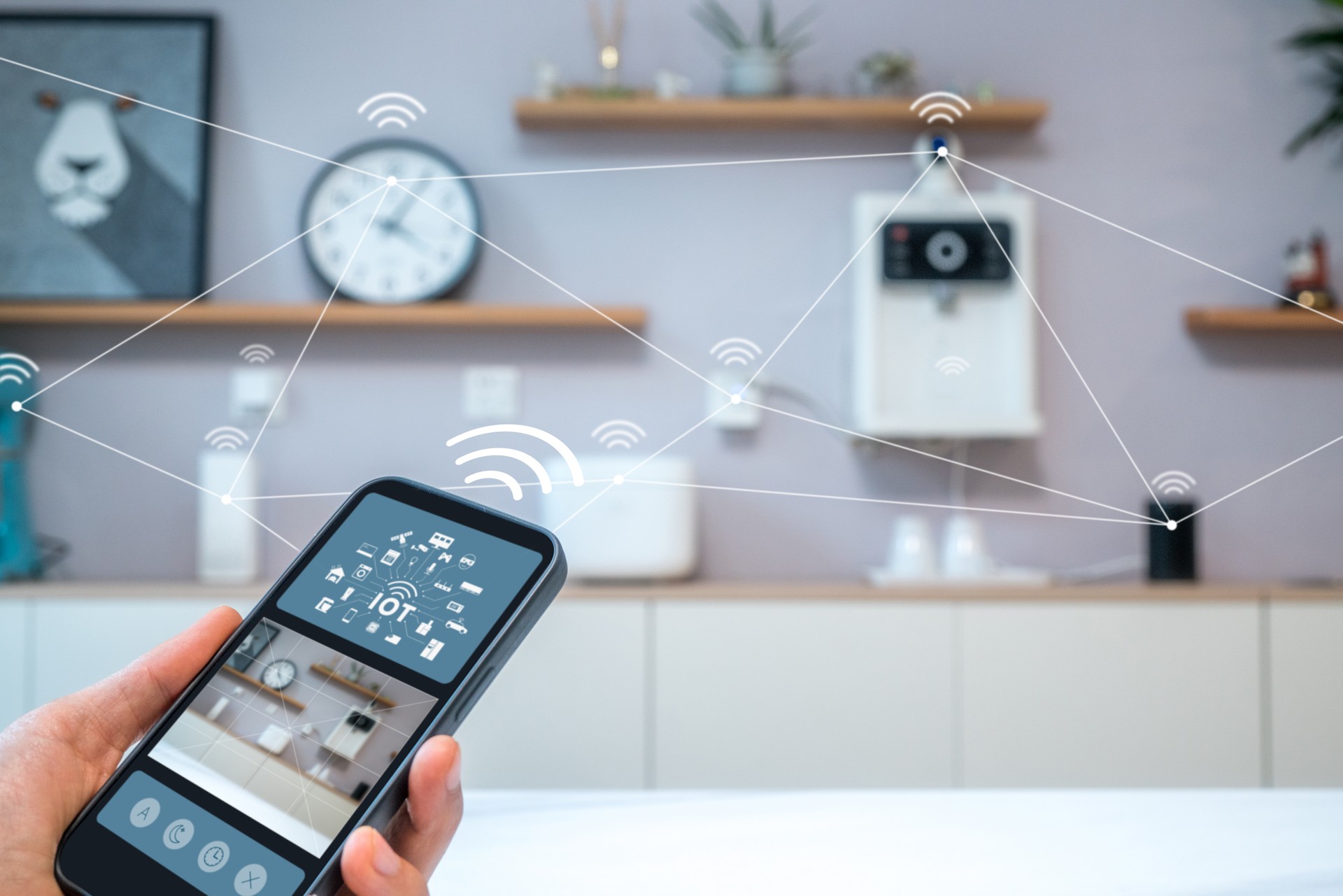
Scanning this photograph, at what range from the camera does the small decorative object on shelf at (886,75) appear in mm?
1582

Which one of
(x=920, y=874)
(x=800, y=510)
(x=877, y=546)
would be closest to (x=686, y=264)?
(x=800, y=510)

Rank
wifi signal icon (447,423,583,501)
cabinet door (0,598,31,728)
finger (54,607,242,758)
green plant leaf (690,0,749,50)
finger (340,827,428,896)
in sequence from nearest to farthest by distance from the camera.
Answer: finger (340,827,428,896) < finger (54,607,242,758) < wifi signal icon (447,423,583,501) < cabinet door (0,598,31,728) < green plant leaf (690,0,749,50)

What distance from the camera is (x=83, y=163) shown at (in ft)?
Result: 5.41

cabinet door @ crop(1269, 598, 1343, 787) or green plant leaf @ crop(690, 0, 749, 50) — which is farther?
green plant leaf @ crop(690, 0, 749, 50)

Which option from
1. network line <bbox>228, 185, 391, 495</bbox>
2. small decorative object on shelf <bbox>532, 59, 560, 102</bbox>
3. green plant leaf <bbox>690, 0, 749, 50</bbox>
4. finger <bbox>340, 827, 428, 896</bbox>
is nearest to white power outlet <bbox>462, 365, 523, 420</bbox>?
network line <bbox>228, 185, 391, 495</bbox>

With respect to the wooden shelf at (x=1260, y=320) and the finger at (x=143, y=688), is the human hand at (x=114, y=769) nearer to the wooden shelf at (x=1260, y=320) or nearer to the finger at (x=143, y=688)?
the finger at (x=143, y=688)

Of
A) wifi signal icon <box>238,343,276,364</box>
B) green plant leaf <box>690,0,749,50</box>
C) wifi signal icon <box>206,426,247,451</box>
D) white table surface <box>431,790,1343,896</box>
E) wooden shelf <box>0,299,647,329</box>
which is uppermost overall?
green plant leaf <box>690,0,749,50</box>

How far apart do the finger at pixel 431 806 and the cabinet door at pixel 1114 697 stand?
1.13 m

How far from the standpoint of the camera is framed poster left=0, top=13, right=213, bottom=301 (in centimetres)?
164

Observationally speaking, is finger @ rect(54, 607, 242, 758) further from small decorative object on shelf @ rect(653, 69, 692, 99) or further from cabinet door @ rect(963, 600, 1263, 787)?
small decorative object on shelf @ rect(653, 69, 692, 99)

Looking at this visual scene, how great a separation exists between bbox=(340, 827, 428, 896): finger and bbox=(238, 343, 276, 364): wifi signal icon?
134cm

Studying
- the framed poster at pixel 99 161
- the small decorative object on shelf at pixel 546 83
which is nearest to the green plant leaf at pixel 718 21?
the small decorative object on shelf at pixel 546 83

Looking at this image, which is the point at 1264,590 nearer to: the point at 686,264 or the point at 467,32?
the point at 686,264

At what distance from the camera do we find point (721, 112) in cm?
158
